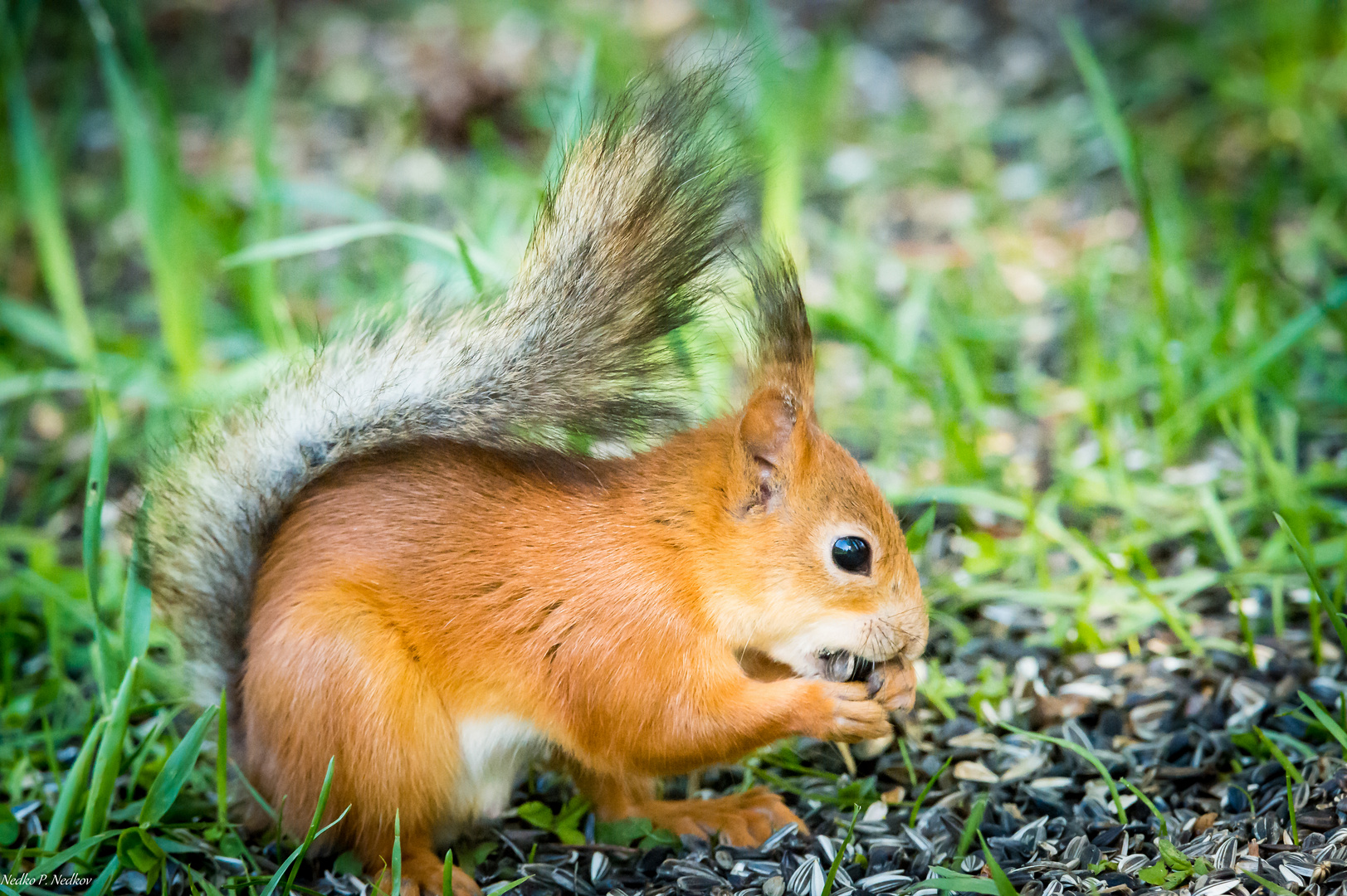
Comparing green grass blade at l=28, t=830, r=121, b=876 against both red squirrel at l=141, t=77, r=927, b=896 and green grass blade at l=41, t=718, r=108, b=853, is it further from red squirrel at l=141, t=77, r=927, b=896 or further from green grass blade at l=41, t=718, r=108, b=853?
red squirrel at l=141, t=77, r=927, b=896

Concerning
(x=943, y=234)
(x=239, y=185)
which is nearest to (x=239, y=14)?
(x=239, y=185)

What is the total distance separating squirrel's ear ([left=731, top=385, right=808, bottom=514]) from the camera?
163 centimetres

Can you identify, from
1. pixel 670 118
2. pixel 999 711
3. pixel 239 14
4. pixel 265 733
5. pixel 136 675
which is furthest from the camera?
pixel 239 14

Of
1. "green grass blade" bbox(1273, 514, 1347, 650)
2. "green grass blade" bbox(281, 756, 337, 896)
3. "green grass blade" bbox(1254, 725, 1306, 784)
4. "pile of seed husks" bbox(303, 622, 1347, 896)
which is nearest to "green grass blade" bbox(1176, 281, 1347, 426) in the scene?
"pile of seed husks" bbox(303, 622, 1347, 896)

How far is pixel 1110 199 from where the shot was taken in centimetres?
372

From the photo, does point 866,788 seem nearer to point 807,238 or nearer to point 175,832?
point 175,832

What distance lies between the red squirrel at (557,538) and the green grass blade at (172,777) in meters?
0.07

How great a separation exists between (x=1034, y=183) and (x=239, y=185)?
2547 mm

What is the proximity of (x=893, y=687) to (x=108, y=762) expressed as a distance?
3.61 ft

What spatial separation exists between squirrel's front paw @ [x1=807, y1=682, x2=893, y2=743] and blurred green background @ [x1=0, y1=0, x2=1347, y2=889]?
1.53ft

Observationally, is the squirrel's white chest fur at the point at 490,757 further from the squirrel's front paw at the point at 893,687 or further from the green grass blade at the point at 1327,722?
the green grass blade at the point at 1327,722

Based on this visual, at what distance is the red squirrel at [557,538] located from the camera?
5.05 feet

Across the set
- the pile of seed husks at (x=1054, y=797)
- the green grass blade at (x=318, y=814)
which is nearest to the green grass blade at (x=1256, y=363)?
the pile of seed husks at (x=1054, y=797)

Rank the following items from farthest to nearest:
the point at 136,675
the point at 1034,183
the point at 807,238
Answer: the point at 1034,183, the point at 807,238, the point at 136,675
